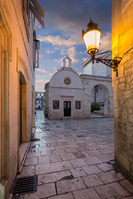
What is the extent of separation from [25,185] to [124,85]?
347cm

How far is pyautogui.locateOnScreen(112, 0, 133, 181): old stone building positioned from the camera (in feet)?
8.68

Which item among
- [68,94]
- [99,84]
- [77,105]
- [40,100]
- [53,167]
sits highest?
[99,84]

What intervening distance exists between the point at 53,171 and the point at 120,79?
10.6 ft

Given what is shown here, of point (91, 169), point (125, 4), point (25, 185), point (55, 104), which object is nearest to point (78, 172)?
point (91, 169)

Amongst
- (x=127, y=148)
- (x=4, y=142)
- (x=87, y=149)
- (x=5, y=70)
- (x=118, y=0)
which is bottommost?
(x=87, y=149)

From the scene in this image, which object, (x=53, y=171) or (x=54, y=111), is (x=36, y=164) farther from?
(x=54, y=111)

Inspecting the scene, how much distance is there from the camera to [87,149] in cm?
445

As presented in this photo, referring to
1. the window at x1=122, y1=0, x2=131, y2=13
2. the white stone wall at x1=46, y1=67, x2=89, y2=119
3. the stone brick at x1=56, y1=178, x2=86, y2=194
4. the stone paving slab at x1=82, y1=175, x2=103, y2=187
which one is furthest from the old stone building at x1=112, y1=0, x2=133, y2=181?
the white stone wall at x1=46, y1=67, x2=89, y2=119

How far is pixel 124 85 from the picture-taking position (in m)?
2.86

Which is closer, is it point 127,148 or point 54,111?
point 127,148

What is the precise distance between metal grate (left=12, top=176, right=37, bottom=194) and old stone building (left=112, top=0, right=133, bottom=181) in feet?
7.64

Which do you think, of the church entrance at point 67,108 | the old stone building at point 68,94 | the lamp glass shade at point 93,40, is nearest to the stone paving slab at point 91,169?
the lamp glass shade at point 93,40

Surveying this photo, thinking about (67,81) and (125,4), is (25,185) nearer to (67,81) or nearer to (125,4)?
(125,4)

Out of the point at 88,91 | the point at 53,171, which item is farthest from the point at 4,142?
the point at 88,91
